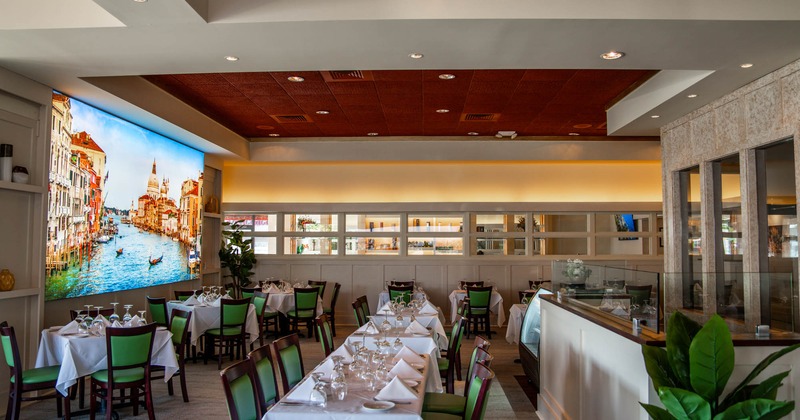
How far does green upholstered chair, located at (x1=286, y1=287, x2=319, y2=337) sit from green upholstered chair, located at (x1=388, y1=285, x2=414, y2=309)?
4.35 ft

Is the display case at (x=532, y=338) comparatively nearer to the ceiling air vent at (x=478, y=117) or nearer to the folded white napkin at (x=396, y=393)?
the folded white napkin at (x=396, y=393)

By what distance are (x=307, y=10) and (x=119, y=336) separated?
3.38m

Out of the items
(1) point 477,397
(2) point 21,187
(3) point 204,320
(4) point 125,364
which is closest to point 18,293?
(2) point 21,187

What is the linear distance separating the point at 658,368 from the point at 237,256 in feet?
32.3

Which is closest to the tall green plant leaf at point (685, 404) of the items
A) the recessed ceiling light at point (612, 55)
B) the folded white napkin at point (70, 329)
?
the recessed ceiling light at point (612, 55)

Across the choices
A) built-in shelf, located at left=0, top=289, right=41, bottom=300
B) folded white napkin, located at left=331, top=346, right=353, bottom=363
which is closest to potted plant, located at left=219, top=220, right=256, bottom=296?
built-in shelf, located at left=0, top=289, right=41, bottom=300

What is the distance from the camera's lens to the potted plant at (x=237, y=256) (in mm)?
11531

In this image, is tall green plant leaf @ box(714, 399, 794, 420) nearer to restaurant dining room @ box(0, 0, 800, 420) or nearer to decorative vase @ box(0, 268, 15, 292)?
restaurant dining room @ box(0, 0, 800, 420)

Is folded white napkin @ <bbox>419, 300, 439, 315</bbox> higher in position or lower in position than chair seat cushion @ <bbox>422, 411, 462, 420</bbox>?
higher

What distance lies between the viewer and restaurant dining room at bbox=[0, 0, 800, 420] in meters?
3.82

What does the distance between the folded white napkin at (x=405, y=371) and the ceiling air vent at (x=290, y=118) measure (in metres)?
6.71

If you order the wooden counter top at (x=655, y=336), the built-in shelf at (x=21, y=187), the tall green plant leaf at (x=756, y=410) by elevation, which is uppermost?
the built-in shelf at (x=21, y=187)

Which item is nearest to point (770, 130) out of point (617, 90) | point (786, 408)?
point (617, 90)

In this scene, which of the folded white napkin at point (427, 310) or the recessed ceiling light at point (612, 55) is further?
the folded white napkin at point (427, 310)
